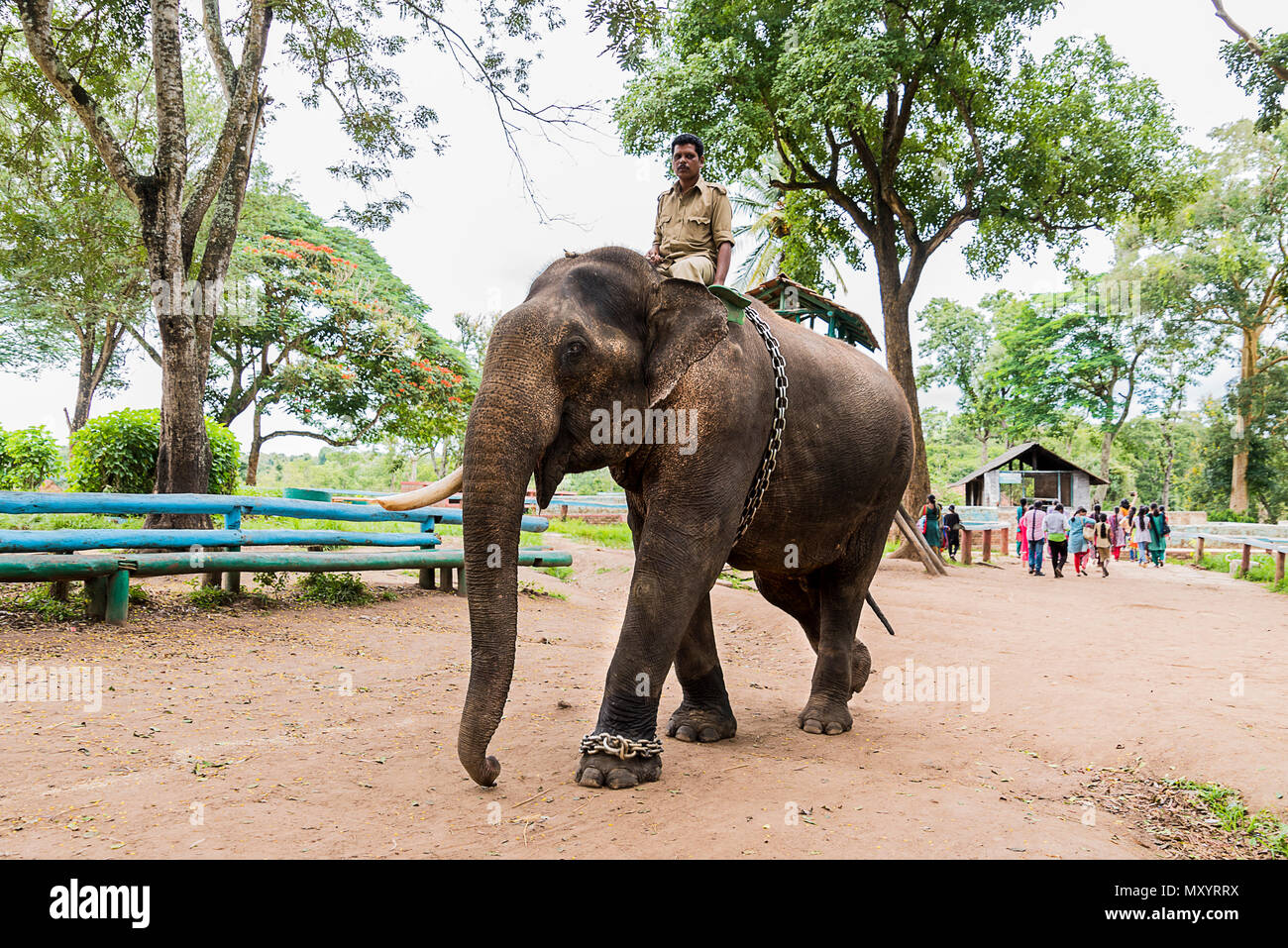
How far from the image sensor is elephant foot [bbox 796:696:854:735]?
17.3 ft

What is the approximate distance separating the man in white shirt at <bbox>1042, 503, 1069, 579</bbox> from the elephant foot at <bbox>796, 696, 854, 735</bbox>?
15660mm

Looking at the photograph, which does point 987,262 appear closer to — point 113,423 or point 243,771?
point 113,423

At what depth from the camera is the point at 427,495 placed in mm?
3857

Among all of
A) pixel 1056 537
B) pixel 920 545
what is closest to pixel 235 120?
pixel 920 545

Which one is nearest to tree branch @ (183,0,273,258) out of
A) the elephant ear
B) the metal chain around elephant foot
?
the elephant ear

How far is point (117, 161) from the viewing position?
8.54 m

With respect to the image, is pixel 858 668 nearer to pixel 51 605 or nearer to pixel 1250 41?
pixel 51 605

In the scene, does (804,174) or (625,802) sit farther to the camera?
(804,174)

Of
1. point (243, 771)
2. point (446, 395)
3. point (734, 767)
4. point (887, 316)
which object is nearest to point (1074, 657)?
point (734, 767)

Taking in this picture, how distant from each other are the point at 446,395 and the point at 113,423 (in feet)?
50.5

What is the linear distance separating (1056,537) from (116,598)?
60.6 ft

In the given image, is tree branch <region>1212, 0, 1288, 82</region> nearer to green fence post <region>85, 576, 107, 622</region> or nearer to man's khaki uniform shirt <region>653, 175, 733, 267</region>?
man's khaki uniform shirt <region>653, 175, 733, 267</region>

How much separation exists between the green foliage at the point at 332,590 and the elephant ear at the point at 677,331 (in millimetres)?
6098

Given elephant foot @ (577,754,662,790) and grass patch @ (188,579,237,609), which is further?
grass patch @ (188,579,237,609)
